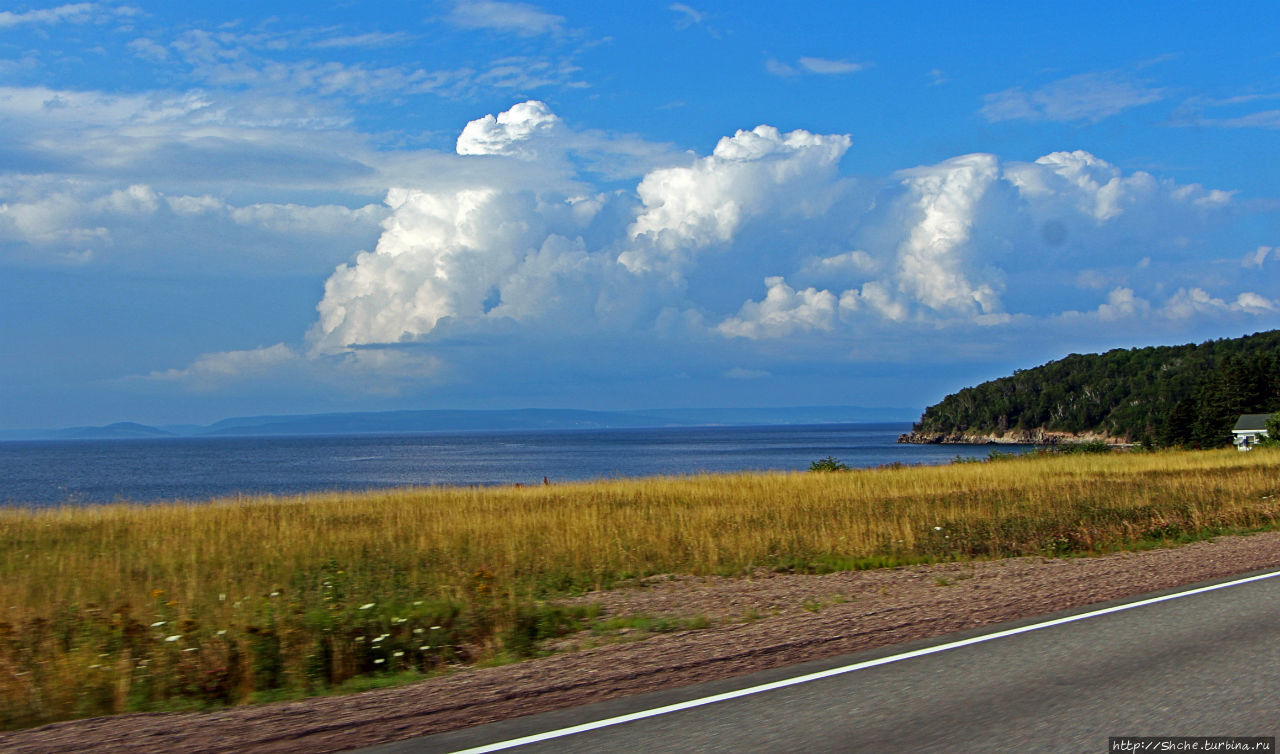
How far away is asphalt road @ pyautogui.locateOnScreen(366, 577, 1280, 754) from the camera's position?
5.83 m

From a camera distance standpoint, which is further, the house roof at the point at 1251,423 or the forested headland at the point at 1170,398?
the forested headland at the point at 1170,398

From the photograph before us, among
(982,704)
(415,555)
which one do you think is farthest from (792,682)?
(415,555)

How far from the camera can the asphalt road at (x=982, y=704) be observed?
19.1ft

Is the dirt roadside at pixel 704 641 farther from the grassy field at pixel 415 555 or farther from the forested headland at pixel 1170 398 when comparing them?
the forested headland at pixel 1170 398

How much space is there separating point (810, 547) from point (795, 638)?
25.1 ft

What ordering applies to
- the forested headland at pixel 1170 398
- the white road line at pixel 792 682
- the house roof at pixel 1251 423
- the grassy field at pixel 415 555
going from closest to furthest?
1. the white road line at pixel 792 682
2. the grassy field at pixel 415 555
3. the house roof at pixel 1251 423
4. the forested headland at pixel 1170 398

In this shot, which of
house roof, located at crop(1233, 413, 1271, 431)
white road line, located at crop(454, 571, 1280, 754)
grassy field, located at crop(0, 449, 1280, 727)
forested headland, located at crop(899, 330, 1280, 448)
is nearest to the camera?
white road line, located at crop(454, 571, 1280, 754)

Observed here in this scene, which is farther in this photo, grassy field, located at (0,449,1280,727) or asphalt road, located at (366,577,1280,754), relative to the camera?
grassy field, located at (0,449,1280,727)

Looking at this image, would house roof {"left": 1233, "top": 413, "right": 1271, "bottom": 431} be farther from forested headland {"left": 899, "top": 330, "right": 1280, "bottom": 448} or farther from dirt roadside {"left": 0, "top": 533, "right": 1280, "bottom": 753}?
dirt roadside {"left": 0, "top": 533, "right": 1280, "bottom": 753}

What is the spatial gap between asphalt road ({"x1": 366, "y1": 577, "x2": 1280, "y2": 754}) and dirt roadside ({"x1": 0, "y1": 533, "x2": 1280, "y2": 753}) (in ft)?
1.36

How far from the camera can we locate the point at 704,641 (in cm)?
908

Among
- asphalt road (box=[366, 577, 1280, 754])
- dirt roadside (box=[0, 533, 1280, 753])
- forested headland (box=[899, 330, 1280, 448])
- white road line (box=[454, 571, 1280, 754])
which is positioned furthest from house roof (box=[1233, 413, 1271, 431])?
asphalt road (box=[366, 577, 1280, 754])

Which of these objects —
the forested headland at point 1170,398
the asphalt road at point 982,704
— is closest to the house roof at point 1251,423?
the forested headland at point 1170,398

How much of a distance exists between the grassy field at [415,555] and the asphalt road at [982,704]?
9.75 feet
